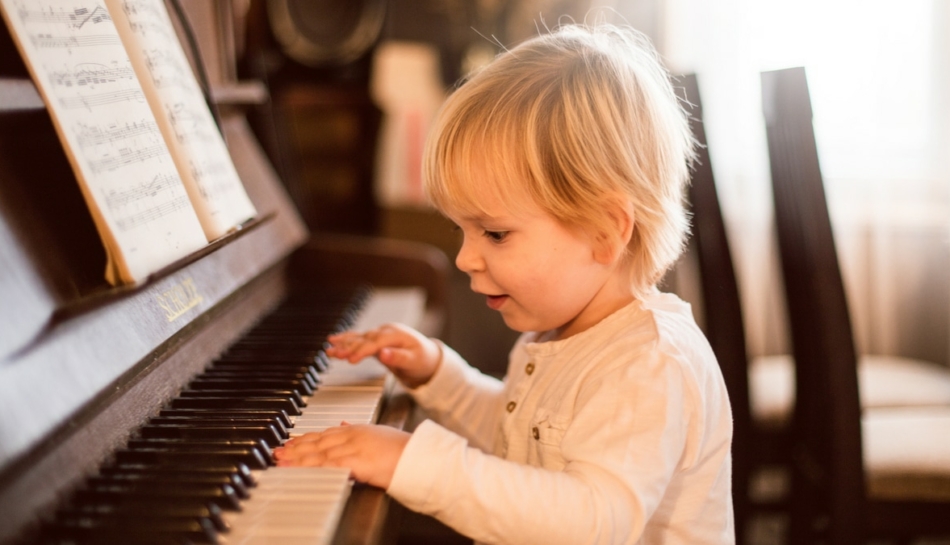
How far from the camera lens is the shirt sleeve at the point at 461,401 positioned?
1307mm

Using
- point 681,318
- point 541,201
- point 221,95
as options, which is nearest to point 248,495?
point 541,201

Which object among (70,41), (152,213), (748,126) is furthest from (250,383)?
(748,126)

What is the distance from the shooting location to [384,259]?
1.95 meters

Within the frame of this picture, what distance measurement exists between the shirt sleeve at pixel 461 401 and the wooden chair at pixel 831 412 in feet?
1.96

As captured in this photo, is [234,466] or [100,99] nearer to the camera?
[234,466]

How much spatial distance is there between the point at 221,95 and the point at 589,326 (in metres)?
0.95

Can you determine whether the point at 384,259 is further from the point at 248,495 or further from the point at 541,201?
the point at 248,495

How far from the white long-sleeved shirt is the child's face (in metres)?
0.06

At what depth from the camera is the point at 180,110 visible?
3.99 ft

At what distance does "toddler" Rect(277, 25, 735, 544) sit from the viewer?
0.88 metres

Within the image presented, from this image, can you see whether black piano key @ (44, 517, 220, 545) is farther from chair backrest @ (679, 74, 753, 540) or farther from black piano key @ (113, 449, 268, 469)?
chair backrest @ (679, 74, 753, 540)

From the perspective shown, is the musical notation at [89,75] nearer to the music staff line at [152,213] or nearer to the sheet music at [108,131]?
the sheet music at [108,131]

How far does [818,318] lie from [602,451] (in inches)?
28.0

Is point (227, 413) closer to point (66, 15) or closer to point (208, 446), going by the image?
point (208, 446)
